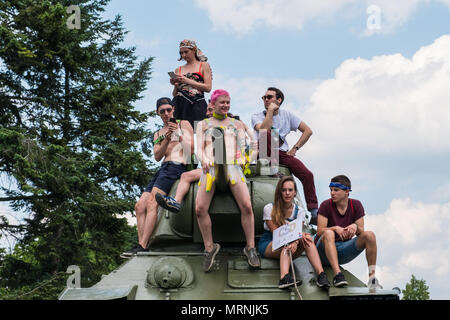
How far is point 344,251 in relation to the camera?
6.86 meters

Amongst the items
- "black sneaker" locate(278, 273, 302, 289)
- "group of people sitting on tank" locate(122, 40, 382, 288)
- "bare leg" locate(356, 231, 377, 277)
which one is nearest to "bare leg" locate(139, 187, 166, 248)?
"group of people sitting on tank" locate(122, 40, 382, 288)

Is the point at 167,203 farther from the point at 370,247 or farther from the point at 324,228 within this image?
the point at 370,247

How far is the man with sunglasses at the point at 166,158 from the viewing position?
805 centimetres

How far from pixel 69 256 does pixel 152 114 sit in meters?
6.46

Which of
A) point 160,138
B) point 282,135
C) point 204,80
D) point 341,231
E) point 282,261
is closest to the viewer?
point 282,261

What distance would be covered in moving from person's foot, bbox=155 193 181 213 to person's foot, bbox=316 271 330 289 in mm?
1951

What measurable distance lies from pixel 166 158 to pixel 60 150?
33.6 ft

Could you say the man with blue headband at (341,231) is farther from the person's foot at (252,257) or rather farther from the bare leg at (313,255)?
A: the person's foot at (252,257)

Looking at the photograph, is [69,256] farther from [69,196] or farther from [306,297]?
[306,297]

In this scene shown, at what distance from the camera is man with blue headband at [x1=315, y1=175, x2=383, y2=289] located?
258 inches

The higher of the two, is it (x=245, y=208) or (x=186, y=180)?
(x=186, y=180)

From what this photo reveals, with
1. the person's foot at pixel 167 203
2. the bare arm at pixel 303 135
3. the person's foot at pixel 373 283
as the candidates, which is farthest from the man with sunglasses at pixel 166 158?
the person's foot at pixel 373 283

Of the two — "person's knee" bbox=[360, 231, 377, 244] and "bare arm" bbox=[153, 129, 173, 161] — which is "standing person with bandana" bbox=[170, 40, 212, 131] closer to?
"bare arm" bbox=[153, 129, 173, 161]

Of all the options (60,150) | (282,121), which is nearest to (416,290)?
(60,150)
